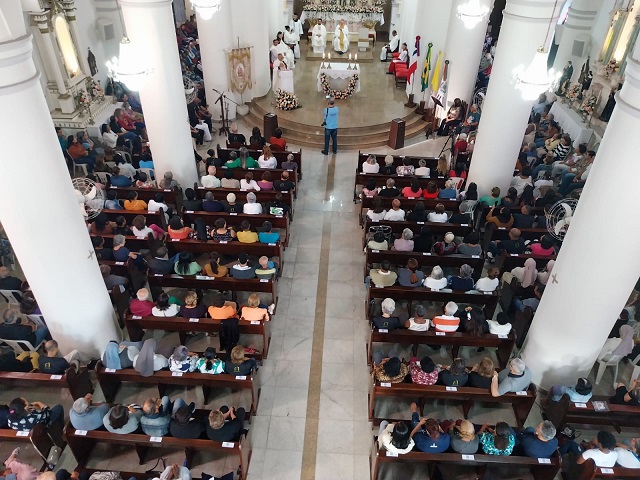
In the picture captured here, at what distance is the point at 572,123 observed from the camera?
12227 millimetres

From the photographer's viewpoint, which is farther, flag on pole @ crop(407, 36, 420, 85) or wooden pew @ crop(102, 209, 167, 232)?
A: flag on pole @ crop(407, 36, 420, 85)

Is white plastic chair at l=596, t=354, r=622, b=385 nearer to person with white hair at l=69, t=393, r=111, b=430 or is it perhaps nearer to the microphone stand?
person with white hair at l=69, t=393, r=111, b=430

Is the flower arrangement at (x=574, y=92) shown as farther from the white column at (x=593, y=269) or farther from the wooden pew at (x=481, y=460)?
the wooden pew at (x=481, y=460)

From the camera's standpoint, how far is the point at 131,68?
7055mm

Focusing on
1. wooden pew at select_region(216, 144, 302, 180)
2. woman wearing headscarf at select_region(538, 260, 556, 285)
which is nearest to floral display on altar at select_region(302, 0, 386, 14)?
wooden pew at select_region(216, 144, 302, 180)

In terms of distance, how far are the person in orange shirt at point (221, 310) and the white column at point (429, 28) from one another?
32.6ft

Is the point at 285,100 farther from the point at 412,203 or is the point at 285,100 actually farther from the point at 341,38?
the point at 412,203

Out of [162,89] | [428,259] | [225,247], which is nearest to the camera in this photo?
[428,259]

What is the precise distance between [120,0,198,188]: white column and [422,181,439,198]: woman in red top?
4.67 m

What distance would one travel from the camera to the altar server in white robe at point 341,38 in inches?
667

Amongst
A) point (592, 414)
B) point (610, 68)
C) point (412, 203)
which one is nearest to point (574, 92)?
point (610, 68)

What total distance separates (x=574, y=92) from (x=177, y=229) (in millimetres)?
10986

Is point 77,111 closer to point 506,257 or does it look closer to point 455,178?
point 455,178

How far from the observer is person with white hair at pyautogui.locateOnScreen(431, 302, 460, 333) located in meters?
6.46
